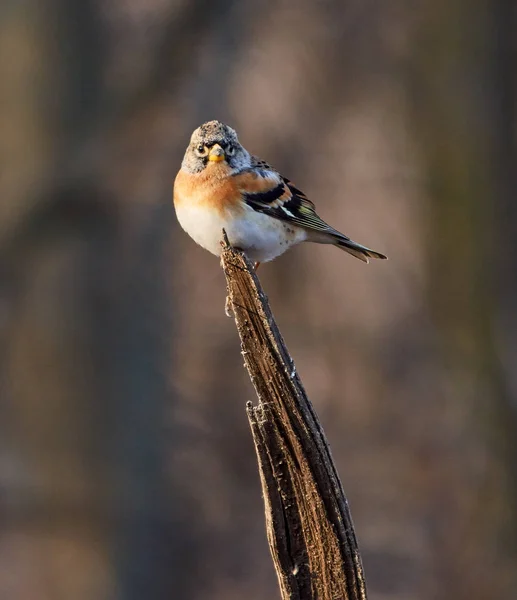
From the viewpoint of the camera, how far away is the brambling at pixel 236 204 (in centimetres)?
405

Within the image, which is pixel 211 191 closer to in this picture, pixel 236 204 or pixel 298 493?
pixel 236 204

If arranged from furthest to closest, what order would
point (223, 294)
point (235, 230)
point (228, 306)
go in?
point (223, 294) → point (235, 230) → point (228, 306)

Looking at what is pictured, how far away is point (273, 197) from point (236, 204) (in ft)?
0.87

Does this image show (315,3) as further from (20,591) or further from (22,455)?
(20,591)

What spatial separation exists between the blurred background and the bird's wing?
3228 mm

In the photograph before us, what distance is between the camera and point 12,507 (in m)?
7.82

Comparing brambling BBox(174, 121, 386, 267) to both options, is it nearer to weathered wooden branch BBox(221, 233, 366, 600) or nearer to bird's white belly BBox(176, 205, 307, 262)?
bird's white belly BBox(176, 205, 307, 262)

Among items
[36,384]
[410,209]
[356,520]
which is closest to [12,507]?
[36,384]

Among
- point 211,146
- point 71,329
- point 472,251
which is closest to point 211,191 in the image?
point 211,146

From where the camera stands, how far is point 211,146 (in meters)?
4.25

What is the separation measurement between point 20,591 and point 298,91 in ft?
19.1

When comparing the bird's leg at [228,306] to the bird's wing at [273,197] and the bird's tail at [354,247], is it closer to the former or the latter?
the bird's wing at [273,197]

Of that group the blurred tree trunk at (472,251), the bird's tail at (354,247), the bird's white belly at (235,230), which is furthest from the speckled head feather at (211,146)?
the blurred tree trunk at (472,251)

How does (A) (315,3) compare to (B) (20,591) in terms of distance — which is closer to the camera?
(B) (20,591)
